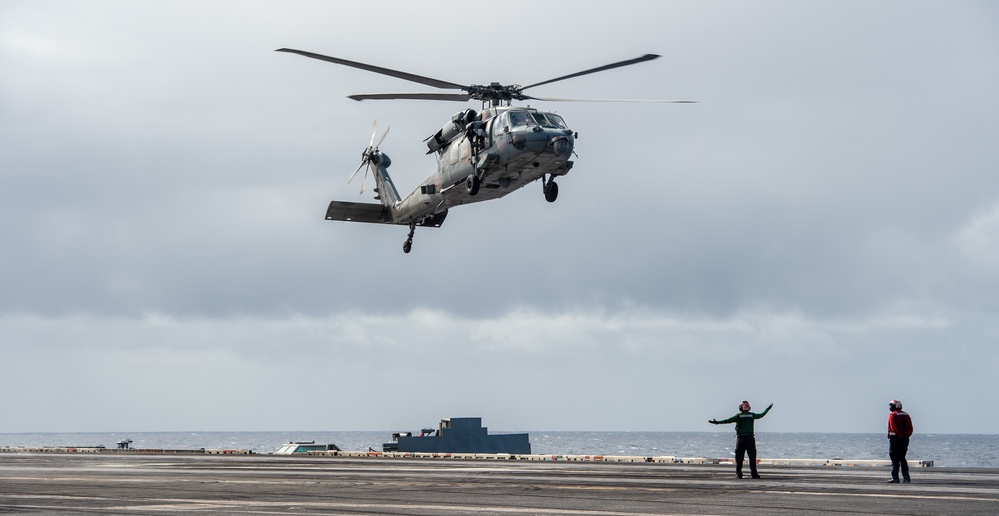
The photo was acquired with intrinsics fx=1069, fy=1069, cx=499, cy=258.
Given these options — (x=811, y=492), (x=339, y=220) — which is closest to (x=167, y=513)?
(x=811, y=492)

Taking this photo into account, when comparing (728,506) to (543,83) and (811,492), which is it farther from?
(543,83)

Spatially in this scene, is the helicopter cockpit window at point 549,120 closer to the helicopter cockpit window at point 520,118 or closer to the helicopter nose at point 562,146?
the helicopter cockpit window at point 520,118

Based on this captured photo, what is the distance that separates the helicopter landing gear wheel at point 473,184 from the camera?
37.0m

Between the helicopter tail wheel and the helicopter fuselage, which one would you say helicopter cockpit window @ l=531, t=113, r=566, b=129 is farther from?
the helicopter tail wheel

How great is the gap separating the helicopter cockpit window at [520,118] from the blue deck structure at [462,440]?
27.4 m

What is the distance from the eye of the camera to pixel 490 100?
3841cm

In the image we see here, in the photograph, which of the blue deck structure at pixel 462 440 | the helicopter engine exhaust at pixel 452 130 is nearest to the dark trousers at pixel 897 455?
the helicopter engine exhaust at pixel 452 130

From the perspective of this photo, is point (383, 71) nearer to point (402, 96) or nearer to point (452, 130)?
point (402, 96)

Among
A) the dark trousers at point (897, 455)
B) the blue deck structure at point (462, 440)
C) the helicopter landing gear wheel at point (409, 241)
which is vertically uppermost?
the helicopter landing gear wheel at point (409, 241)

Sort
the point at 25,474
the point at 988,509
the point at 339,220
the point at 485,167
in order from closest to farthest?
the point at 988,509 < the point at 25,474 < the point at 485,167 < the point at 339,220

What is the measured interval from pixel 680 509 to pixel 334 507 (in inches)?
219

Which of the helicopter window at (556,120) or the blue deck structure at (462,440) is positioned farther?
the blue deck structure at (462,440)

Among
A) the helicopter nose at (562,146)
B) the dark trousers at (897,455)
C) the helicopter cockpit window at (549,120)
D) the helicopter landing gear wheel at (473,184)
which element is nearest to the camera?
the dark trousers at (897,455)

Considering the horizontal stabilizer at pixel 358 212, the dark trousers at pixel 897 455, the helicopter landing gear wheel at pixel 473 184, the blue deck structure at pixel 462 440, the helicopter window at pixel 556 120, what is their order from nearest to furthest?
the dark trousers at pixel 897 455 → the helicopter window at pixel 556 120 → the helicopter landing gear wheel at pixel 473 184 → the horizontal stabilizer at pixel 358 212 → the blue deck structure at pixel 462 440
